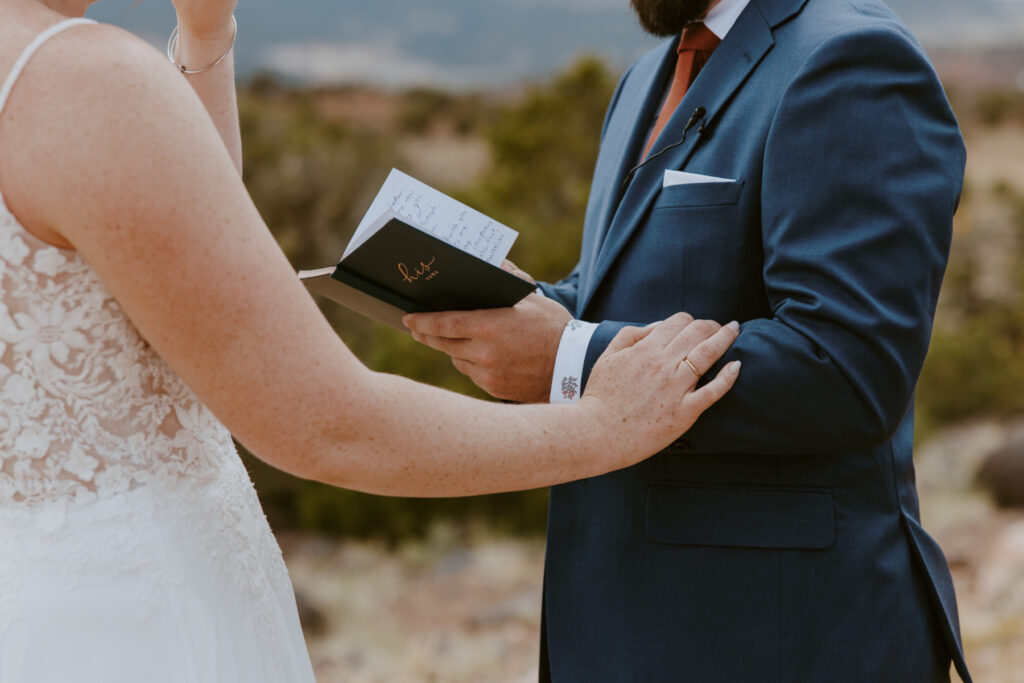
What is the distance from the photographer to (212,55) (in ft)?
6.04

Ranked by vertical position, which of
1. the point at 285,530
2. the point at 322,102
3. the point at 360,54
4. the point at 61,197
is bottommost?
the point at 360,54

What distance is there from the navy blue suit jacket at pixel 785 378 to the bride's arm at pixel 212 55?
0.81 meters

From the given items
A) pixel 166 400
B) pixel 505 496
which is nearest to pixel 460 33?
pixel 505 496

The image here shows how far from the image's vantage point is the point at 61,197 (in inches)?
45.2

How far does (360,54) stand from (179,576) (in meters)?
48.9

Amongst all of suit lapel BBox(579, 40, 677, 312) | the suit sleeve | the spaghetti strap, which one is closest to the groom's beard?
suit lapel BBox(579, 40, 677, 312)

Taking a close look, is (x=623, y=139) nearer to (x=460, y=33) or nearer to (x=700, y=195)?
(x=700, y=195)

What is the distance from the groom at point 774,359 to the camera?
5.34ft

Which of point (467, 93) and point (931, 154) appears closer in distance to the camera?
point (931, 154)

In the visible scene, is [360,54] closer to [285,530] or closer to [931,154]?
[285,530]

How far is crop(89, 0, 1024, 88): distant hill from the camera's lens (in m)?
44.2

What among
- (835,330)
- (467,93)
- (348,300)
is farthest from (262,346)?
(467,93)

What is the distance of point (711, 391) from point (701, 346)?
0.08 meters

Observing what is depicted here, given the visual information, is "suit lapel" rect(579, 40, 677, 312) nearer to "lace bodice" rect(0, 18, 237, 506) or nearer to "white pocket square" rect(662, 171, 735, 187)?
"white pocket square" rect(662, 171, 735, 187)
